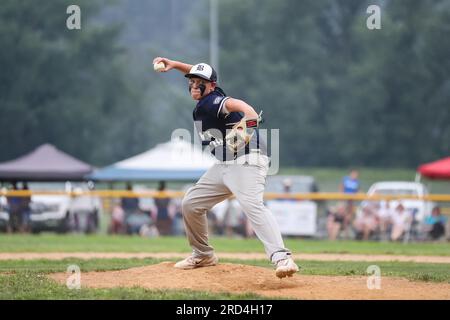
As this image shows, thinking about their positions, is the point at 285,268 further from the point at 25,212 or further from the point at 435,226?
the point at 25,212

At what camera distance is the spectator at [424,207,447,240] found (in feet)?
66.7

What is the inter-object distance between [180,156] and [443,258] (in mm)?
11271

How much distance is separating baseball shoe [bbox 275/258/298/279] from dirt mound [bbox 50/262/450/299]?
15 centimetres

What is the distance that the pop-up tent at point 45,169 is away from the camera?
77.6 feet

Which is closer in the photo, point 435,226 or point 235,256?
point 235,256

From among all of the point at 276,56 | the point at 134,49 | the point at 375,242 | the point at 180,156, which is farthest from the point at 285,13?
the point at 375,242

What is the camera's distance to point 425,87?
4347 centimetres

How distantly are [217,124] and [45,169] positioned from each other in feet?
51.9

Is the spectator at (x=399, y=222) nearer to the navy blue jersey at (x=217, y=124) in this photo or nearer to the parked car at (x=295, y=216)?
the parked car at (x=295, y=216)

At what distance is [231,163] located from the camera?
9148 mm

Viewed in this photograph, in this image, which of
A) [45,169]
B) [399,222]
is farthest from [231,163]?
[45,169]

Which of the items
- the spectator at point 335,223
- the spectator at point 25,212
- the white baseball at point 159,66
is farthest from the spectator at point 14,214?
the white baseball at point 159,66

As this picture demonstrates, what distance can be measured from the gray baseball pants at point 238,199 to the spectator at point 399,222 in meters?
11.0

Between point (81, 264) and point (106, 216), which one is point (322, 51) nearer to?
point (106, 216)
